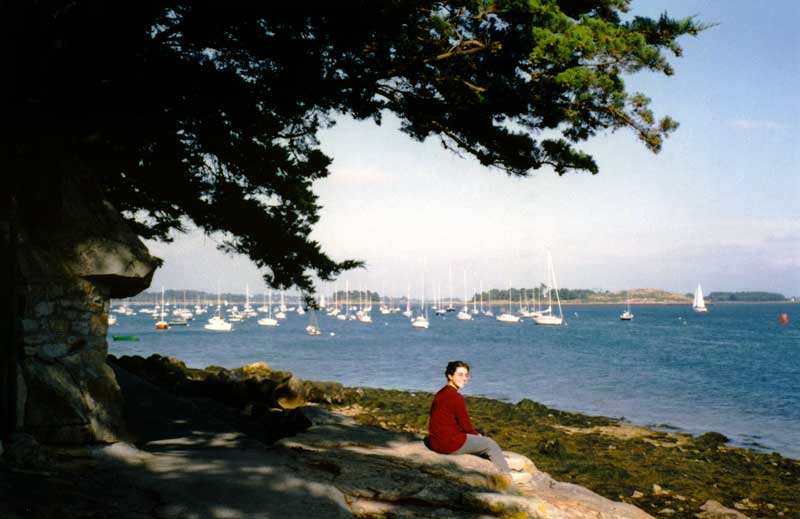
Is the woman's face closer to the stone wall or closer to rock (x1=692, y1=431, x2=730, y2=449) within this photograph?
the stone wall

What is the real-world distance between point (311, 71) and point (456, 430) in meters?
5.19

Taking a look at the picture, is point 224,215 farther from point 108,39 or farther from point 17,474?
point 17,474

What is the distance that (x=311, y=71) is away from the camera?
27.9ft

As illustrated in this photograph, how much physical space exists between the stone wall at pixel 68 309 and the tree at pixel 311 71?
1.04 feet

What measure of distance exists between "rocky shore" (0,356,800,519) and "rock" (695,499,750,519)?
42 millimetres

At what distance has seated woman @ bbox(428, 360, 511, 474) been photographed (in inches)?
309

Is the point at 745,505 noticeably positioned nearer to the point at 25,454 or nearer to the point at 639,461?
the point at 639,461

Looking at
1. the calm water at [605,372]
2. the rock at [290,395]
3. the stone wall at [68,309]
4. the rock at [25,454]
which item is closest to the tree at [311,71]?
the stone wall at [68,309]

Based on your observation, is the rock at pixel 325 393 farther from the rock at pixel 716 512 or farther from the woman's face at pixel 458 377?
the woman's face at pixel 458 377

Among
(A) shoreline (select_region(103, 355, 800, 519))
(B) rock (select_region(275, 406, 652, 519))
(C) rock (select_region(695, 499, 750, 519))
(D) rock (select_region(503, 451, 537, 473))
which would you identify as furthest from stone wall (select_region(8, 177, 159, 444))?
(C) rock (select_region(695, 499, 750, 519))

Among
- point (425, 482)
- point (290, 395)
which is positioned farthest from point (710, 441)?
point (425, 482)

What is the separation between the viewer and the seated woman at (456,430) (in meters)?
7.84

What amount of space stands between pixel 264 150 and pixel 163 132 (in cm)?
260

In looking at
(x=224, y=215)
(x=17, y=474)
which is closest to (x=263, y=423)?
(x=224, y=215)
